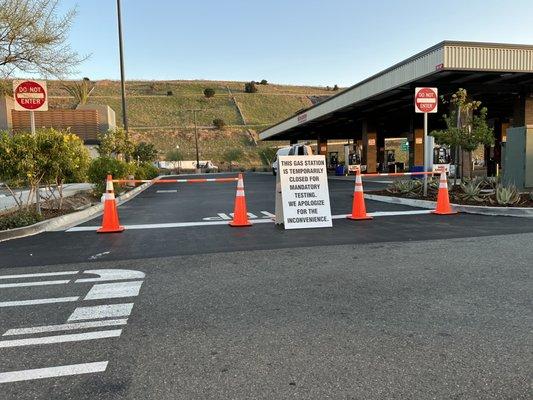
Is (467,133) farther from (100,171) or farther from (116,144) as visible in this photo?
(116,144)

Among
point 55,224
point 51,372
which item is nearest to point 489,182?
point 55,224

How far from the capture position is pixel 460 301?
14.9 feet

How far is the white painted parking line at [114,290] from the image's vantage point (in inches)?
190

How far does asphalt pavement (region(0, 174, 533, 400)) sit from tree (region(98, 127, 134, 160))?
1625cm

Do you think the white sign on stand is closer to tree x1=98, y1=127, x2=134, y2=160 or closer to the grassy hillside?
tree x1=98, y1=127, x2=134, y2=160

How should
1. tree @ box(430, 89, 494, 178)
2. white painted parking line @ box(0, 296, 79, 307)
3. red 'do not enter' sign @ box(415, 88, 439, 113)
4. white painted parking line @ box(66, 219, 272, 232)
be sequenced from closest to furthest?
white painted parking line @ box(0, 296, 79, 307) → white painted parking line @ box(66, 219, 272, 232) → red 'do not enter' sign @ box(415, 88, 439, 113) → tree @ box(430, 89, 494, 178)

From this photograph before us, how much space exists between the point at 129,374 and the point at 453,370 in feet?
7.17

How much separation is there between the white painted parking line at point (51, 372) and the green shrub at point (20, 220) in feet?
21.9

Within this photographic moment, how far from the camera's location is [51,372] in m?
3.12

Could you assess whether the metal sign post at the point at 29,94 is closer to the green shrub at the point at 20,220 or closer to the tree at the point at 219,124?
the green shrub at the point at 20,220

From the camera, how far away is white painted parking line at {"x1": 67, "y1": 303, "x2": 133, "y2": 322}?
4.22 metres

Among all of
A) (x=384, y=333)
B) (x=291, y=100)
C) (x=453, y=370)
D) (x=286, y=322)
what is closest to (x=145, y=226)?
(x=286, y=322)

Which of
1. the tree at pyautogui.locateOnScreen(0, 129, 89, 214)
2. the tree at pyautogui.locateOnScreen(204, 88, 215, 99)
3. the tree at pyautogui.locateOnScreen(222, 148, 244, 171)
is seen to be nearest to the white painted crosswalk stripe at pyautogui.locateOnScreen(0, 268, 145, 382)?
the tree at pyautogui.locateOnScreen(0, 129, 89, 214)

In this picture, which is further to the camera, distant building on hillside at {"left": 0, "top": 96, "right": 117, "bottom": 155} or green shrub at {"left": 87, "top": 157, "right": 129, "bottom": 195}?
distant building on hillside at {"left": 0, "top": 96, "right": 117, "bottom": 155}
